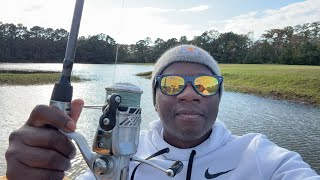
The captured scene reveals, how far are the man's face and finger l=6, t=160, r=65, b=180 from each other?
139cm

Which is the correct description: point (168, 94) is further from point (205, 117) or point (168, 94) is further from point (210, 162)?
point (210, 162)

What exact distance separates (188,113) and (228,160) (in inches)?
20.9

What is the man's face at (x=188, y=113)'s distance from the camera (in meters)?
2.89

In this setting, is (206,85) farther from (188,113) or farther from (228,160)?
(228,160)

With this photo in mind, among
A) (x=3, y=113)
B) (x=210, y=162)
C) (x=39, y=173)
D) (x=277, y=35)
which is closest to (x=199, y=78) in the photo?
(x=210, y=162)

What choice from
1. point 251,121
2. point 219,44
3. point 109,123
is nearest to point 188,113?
point 109,123

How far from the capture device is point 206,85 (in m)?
3.05

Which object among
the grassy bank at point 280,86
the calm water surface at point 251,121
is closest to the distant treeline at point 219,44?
the grassy bank at point 280,86

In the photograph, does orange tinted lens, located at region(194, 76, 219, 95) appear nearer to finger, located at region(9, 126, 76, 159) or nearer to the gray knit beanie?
the gray knit beanie

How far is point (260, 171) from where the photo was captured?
2.67 metres

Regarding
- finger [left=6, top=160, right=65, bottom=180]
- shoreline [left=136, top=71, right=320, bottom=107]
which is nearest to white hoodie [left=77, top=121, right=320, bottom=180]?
finger [left=6, top=160, right=65, bottom=180]

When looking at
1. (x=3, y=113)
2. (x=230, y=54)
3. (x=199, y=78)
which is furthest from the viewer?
(x=230, y=54)

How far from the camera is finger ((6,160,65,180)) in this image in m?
1.68

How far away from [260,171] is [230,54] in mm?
93147
